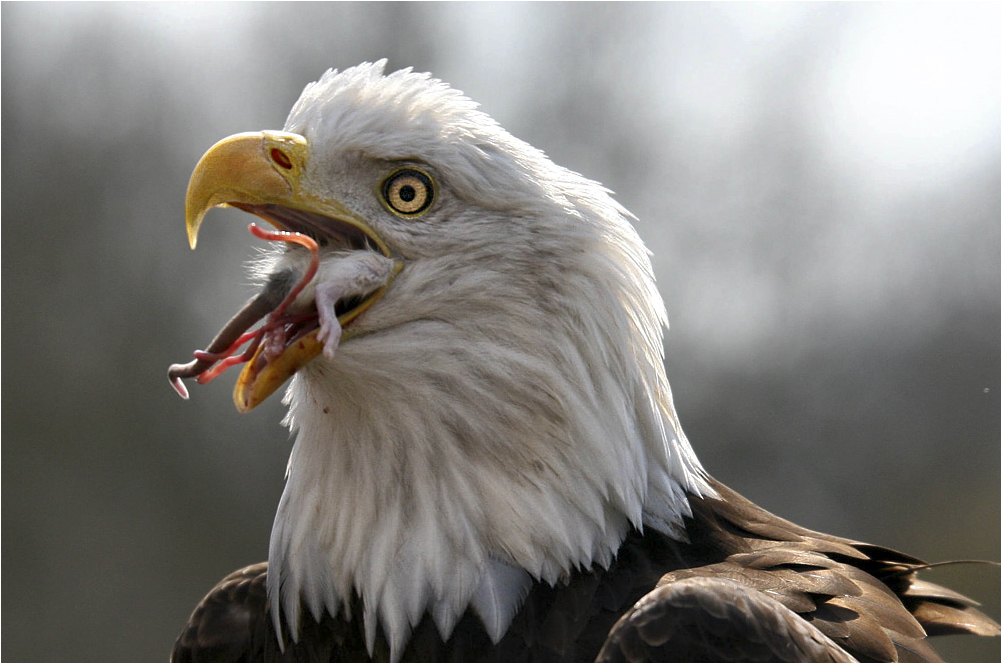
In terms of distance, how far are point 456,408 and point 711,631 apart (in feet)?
2.27

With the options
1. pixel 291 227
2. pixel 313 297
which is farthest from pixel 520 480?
pixel 291 227

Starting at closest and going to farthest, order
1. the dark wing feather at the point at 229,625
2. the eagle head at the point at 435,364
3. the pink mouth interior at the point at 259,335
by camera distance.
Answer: the pink mouth interior at the point at 259,335 → the eagle head at the point at 435,364 → the dark wing feather at the point at 229,625

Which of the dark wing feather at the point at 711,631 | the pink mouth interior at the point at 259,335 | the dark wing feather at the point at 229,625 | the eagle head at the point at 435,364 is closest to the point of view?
the dark wing feather at the point at 711,631

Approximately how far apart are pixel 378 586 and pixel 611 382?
0.67 meters

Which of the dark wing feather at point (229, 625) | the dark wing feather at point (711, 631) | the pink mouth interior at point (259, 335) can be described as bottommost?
the dark wing feather at point (229, 625)

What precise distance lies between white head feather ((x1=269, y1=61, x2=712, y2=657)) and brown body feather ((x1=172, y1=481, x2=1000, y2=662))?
5 centimetres

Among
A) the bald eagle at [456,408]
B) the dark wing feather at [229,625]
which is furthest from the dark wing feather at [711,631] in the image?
the dark wing feather at [229,625]

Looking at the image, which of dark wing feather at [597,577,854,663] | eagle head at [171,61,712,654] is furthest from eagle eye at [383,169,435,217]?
dark wing feather at [597,577,854,663]

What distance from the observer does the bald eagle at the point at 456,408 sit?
210cm

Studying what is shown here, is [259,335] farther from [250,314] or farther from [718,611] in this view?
[718,611]

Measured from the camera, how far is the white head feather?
215 cm

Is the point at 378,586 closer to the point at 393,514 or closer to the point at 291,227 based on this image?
the point at 393,514

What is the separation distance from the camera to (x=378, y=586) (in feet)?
7.16

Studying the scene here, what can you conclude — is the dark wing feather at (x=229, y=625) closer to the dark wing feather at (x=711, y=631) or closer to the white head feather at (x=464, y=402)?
the white head feather at (x=464, y=402)
